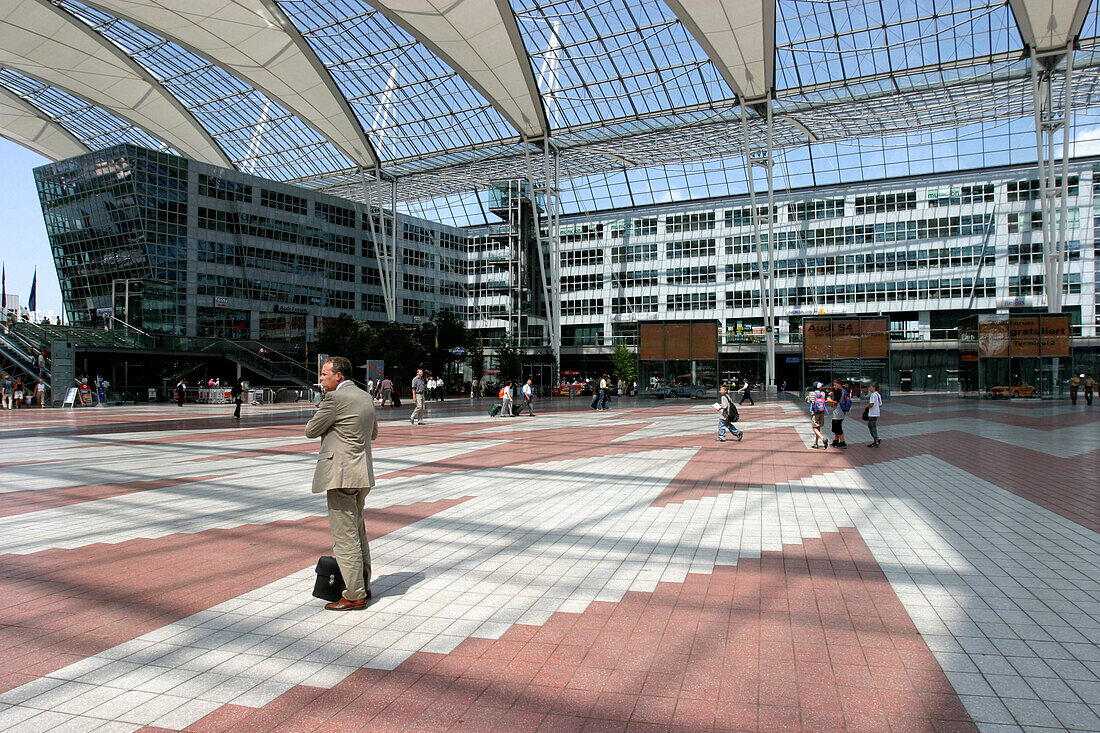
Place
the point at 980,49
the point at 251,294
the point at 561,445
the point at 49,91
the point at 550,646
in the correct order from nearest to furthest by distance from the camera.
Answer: the point at 550,646 < the point at 561,445 < the point at 980,49 < the point at 49,91 < the point at 251,294

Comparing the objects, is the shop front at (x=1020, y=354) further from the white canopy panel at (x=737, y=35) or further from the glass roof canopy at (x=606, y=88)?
the white canopy panel at (x=737, y=35)

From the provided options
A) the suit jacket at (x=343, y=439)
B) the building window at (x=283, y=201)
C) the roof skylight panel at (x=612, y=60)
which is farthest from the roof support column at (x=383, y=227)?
the suit jacket at (x=343, y=439)

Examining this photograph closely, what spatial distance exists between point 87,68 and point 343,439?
177 feet

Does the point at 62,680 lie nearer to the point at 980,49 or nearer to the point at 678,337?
the point at 678,337

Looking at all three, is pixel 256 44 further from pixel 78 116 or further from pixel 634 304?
pixel 634 304

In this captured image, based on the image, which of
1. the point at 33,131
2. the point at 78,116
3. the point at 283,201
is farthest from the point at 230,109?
the point at 33,131

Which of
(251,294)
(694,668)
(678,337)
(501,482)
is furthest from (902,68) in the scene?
(251,294)

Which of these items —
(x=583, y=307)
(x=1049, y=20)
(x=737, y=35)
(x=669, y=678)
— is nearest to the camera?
(x=669, y=678)

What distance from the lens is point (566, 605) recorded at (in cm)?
500

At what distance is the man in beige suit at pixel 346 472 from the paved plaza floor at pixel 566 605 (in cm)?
30

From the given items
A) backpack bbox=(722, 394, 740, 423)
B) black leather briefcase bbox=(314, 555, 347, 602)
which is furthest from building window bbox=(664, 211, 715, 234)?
black leather briefcase bbox=(314, 555, 347, 602)

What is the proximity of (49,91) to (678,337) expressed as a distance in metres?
51.4

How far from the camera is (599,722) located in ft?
10.9

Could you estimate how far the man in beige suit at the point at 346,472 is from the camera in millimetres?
4809
